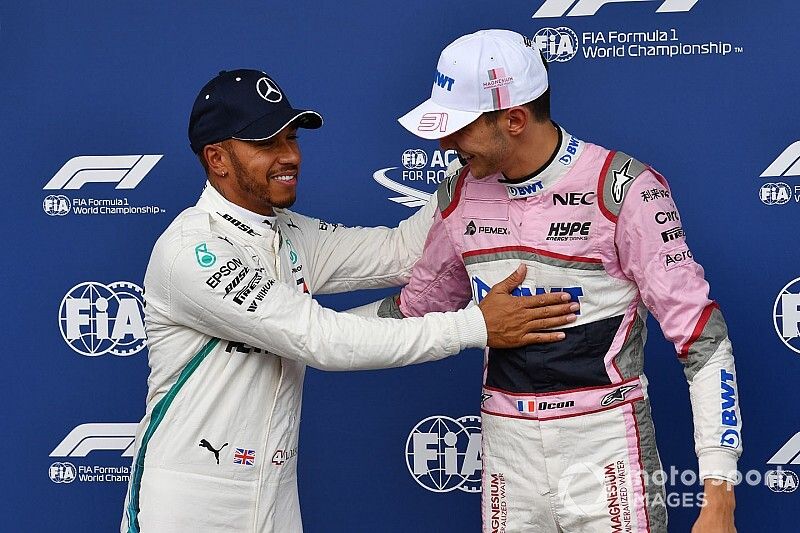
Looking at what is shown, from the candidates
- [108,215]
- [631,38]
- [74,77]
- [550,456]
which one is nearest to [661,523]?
[550,456]

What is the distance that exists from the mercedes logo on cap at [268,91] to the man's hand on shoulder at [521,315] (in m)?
0.52

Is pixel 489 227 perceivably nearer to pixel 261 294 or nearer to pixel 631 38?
pixel 261 294

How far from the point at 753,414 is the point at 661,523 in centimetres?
80

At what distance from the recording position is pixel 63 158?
2.81 m

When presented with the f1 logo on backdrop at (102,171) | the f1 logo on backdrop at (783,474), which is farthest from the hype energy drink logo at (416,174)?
the f1 logo on backdrop at (783,474)

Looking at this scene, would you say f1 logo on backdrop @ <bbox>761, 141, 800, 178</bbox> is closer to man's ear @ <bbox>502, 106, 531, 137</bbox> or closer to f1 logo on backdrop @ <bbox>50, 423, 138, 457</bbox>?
man's ear @ <bbox>502, 106, 531, 137</bbox>

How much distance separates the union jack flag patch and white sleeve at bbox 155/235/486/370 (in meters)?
0.19

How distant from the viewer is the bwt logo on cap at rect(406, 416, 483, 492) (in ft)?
9.11

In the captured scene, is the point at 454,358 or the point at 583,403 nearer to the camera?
the point at 583,403

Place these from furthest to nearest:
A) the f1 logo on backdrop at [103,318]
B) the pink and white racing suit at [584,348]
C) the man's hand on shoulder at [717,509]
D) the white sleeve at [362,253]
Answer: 1. the f1 logo on backdrop at [103,318]
2. the white sleeve at [362,253]
3. the pink and white racing suit at [584,348]
4. the man's hand on shoulder at [717,509]

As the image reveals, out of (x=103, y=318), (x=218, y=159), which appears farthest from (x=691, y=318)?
(x=103, y=318)

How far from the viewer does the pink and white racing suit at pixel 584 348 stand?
1.88m

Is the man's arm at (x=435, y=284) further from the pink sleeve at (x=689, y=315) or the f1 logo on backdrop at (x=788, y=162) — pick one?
the f1 logo on backdrop at (x=788, y=162)

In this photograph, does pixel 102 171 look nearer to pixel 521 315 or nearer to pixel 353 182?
pixel 353 182
